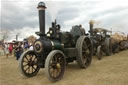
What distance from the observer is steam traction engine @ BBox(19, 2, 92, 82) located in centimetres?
398

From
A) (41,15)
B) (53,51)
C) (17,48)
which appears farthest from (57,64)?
(17,48)

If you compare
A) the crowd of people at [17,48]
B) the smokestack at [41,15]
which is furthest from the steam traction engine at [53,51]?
the crowd of people at [17,48]

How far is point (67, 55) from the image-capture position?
16.2 feet

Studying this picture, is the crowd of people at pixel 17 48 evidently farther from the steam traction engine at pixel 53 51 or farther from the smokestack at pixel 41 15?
the smokestack at pixel 41 15

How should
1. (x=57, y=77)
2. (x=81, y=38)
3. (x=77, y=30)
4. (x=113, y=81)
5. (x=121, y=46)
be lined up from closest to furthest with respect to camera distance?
1. (x=113, y=81)
2. (x=57, y=77)
3. (x=81, y=38)
4. (x=77, y=30)
5. (x=121, y=46)

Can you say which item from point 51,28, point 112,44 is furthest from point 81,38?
point 112,44

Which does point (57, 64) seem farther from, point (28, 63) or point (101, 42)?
point (101, 42)

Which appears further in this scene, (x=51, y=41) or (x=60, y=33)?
(x=60, y=33)

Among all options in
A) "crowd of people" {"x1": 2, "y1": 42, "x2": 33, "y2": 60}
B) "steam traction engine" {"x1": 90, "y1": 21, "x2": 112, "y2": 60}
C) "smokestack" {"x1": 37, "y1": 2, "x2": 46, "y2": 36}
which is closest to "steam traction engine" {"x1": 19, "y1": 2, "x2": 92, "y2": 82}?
"smokestack" {"x1": 37, "y1": 2, "x2": 46, "y2": 36}

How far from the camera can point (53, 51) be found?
3.88 m

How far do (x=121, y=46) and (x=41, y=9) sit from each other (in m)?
9.97

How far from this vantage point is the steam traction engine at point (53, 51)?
398 centimetres

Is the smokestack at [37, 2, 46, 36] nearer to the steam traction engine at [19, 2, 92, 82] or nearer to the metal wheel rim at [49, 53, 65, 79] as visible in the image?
the steam traction engine at [19, 2, 92, 82]

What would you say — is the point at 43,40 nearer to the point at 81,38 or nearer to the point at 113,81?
the point at 81,38
